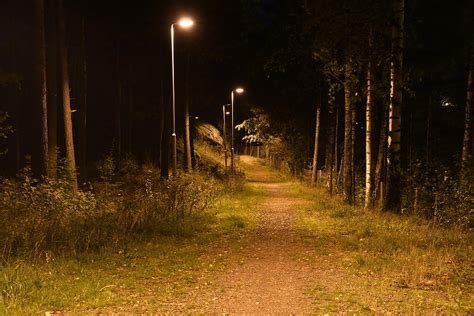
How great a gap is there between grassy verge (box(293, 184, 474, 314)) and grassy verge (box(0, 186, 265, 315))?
2547mm

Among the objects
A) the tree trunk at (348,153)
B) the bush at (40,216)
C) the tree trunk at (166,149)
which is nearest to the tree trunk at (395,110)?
the tree trunk at (348,153)

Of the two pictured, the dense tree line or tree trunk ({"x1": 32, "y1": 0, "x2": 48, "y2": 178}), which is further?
tree trunk ({"x1": 32, "y1": 0, "x2": 48, "y2": 178})

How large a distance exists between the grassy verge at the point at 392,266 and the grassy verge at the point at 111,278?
2.55m

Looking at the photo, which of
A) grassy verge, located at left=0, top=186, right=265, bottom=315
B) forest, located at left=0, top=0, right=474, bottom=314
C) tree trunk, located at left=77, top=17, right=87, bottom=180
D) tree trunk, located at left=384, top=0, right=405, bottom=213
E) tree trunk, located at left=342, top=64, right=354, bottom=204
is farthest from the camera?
tree trunk, located at left=77, top=17, right=87, bottom=180

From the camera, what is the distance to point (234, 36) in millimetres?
39094

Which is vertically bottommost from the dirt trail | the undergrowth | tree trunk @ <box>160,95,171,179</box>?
the dirt trail

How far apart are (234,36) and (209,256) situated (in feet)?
104

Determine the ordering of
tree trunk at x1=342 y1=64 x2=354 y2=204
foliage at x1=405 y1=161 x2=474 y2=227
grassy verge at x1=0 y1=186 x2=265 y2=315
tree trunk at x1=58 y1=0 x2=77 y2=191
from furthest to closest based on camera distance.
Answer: tree trunk at x1=342 y1=64 x2=354 y2=204
tree trunk at x1=58 y1=0 x2=77 y2=191
foliage at x1=405 y1=161 x2=474 y2=227
grassy verge at x1=0 y1=186 x2=265 y2=315

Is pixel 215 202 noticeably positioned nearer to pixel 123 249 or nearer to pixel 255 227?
pixel 255 227

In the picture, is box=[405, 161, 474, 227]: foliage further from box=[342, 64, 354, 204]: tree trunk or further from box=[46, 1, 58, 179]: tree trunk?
box=[46, 1, 58, 179]: tree trunk

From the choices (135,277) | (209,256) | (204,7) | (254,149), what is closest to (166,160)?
(204,7)

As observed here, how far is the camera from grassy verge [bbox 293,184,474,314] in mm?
6641

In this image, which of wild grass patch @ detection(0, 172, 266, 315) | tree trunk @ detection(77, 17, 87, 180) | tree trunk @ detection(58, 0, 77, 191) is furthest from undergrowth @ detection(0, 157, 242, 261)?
tree trunk @ detection(77, 17, 87, 180)

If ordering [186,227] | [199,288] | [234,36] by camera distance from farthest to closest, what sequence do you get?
[234,36], [186,227], [199,288]
